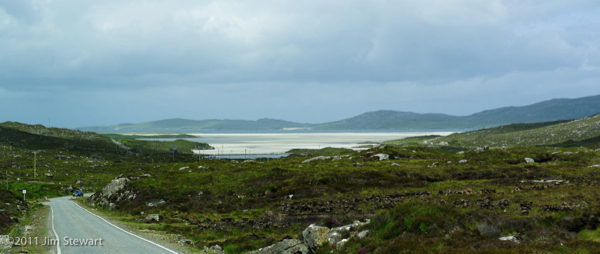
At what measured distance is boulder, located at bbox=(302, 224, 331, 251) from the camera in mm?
20562

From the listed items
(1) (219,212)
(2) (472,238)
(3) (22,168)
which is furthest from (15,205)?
(3) (22,168)

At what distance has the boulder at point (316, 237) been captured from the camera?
2056 cm

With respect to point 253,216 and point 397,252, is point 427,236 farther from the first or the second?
point 253,216

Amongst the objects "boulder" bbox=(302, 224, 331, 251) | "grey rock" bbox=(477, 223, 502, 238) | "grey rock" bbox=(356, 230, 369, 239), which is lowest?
"boulder" bbox=(302, 224, 331, 251)

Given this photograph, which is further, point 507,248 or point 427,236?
point 427,236

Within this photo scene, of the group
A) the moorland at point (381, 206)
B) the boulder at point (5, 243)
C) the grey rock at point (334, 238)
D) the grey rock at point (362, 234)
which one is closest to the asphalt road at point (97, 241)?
the boulder at point (5, 243)

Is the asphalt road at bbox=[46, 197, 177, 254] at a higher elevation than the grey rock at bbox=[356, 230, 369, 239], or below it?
below

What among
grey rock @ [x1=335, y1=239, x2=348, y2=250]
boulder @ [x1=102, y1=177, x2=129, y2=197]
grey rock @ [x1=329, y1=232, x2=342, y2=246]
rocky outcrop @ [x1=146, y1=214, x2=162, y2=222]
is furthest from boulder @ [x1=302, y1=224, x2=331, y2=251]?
boulder @ [x1=102, y1=177, x2=129, y2=197]

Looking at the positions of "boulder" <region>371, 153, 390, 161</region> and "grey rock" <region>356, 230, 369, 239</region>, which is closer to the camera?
"grey rock" <region>356, 230, 369, 239</region>

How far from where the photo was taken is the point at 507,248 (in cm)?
1429

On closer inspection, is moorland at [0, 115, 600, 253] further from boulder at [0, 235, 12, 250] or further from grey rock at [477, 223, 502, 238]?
boulder at [0, 235, 12, 250]

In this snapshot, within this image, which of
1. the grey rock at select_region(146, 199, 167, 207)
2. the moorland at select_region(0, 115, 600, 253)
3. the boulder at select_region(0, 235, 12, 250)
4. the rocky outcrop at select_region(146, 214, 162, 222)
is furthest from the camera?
the grey rock at select_region(146, 199, 167, 207)

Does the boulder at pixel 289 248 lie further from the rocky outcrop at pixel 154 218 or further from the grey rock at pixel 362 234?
the rocky outcrop at pixel 154 218

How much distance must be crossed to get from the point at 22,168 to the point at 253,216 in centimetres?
13912
